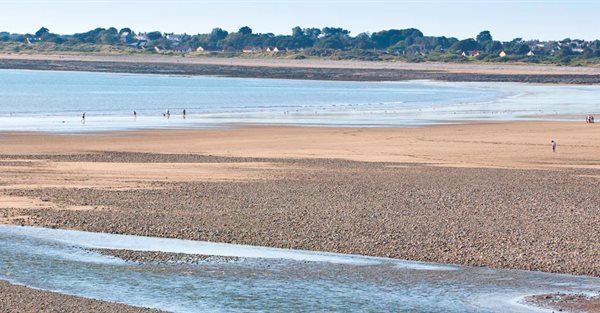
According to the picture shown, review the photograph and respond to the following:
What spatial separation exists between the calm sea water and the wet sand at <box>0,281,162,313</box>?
31667 millimetres

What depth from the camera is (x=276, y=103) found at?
2953 inches

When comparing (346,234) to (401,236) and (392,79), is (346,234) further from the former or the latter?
(392,79)

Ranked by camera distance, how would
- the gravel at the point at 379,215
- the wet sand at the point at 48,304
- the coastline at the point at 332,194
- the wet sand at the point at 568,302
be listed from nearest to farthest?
the wet sand at the point at 48,304
the wet sand at the point at 568,302
the gravel at the point at 379,215
the coastline at the point at 332,194

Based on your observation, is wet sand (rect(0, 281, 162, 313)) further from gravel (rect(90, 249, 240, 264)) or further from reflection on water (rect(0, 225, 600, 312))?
gravel (rect(90, 249, 240, 264))

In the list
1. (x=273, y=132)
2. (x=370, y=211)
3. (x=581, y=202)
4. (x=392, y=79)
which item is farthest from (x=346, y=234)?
(x=392, y=79)

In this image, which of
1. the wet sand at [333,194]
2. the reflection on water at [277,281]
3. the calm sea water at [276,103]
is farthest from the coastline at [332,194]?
the calm sea water at [276,103]

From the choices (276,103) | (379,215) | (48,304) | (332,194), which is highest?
(48,304)

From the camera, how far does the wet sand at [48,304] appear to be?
14617 mm

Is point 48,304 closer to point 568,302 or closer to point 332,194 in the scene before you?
point 568,302

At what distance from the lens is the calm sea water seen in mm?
55156

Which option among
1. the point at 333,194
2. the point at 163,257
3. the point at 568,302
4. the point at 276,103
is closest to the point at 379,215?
the point at 333,194

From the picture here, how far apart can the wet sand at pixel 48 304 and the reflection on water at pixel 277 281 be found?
1.31 feet

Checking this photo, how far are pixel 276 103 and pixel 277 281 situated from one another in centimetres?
5830

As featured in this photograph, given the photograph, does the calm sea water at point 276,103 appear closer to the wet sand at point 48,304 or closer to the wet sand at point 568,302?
the wet sand at point 48,304
